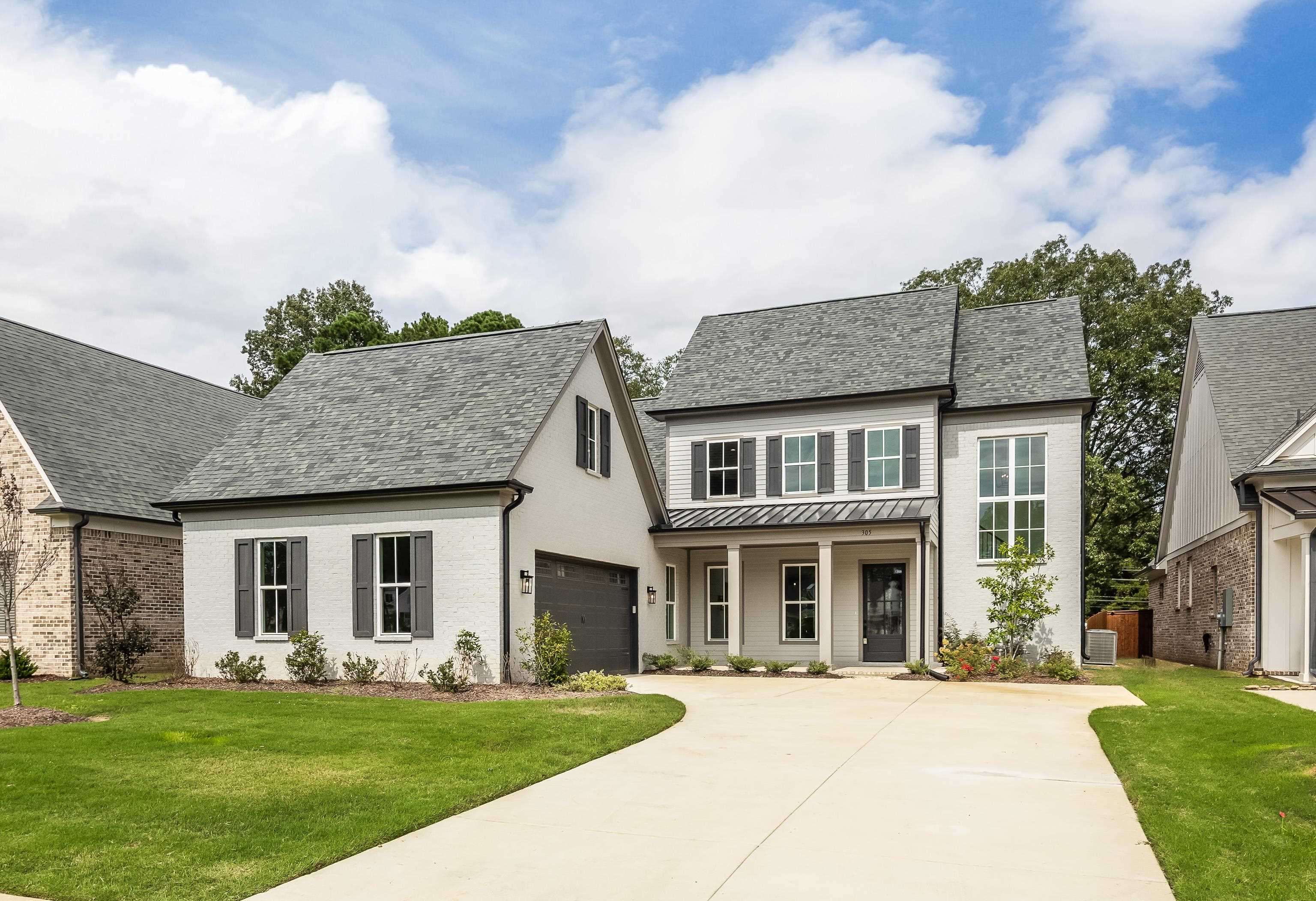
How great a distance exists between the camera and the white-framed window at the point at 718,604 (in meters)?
23.9

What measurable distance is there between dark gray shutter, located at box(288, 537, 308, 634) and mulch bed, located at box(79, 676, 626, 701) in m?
1.00

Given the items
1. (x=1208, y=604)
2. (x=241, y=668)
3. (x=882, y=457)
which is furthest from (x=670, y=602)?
(x=1208, y=604)

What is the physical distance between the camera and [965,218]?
32281 millimetres

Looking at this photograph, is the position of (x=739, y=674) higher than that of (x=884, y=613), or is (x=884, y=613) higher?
(x=884, y=613)

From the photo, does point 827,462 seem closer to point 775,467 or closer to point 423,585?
point 775,467

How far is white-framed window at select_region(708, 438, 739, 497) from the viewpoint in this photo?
78.5 feet

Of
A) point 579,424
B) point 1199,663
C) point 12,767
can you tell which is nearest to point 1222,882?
point 12,767

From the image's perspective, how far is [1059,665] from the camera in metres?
18.7

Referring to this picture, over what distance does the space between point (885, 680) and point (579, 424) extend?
735cm

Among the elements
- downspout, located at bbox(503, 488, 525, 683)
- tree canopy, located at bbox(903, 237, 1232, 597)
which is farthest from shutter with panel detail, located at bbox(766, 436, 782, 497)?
tree canopy, located at bbox(903, 237, 1232, 597)

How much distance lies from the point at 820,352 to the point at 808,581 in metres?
5.61

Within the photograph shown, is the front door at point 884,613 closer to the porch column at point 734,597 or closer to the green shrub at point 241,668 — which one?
the porch column at point 734,597

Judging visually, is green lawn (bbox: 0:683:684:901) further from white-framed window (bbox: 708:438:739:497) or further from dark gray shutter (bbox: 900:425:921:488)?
white-framed window (bbox: 708:438:739:497)

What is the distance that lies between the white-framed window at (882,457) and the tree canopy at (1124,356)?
67.2 feet
